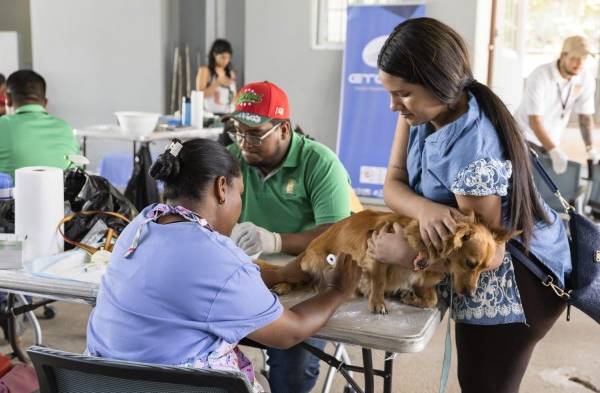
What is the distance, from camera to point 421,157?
1727mm

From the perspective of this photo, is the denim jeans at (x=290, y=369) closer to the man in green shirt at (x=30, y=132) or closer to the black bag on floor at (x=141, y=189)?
the man in green shirt at (x=30, y=132)

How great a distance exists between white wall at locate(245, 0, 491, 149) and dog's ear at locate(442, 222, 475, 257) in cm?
552

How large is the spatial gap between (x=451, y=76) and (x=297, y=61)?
221 inches

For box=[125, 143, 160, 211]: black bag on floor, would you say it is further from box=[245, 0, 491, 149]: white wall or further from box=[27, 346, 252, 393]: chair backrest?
box=[27, 346, 252, 393]: chair backrest

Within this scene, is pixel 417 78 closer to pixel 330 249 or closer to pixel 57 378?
pixel 330 249

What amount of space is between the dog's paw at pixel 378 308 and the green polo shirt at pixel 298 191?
688 millimetres

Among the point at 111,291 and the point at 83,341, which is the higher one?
the point at 111,291

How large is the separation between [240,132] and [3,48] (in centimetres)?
816

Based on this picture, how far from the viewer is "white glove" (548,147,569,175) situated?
4.83m

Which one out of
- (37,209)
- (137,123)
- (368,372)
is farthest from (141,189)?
(368,372)

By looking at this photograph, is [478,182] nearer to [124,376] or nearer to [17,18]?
[124,376]

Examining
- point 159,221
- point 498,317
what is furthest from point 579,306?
point 159,221

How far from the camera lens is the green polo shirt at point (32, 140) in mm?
3520

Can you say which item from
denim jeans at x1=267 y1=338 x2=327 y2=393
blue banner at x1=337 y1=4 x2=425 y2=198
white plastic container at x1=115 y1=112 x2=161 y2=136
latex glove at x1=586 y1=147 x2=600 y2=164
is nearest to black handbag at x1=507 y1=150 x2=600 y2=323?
denim jeans at x1=267 y1=338 x2=327 y2=393
